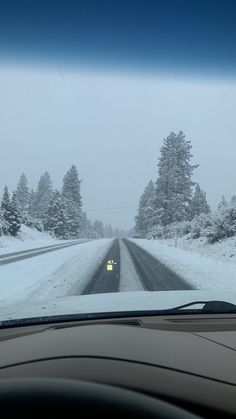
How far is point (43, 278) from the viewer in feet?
45.5

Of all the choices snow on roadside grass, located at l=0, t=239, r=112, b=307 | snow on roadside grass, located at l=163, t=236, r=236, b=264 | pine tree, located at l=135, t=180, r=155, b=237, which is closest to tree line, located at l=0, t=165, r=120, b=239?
snow on roadside grass, located at l=0, t=239, r=112, b=307

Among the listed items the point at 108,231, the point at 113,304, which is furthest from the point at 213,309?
the point at 108,231

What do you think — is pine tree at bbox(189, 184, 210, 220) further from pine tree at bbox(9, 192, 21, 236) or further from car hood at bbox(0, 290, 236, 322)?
car hood at bbox(0, 290, 236, 322)

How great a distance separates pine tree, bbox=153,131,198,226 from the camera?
5188 centimetres

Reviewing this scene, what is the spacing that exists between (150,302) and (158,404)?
3584 mm

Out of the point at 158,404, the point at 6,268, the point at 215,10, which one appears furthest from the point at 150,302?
the point at 6,268

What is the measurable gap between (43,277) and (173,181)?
42115mm

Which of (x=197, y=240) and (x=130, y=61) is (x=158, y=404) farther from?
(x=197, y=240)

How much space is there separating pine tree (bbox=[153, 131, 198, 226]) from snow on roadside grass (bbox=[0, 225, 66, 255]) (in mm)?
25461

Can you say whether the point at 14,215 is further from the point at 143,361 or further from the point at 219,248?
the point at 143,361

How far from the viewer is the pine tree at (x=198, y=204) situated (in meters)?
56.1

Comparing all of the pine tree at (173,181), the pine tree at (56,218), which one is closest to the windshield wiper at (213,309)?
the pine tree at (56,218)

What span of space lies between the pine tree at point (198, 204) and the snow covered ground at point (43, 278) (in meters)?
37.5

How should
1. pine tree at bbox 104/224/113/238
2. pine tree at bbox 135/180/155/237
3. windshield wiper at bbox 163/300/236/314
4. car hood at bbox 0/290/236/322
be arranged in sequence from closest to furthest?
windshield wiper at bbox 163/300/236/314 < car hood at bbox 0/290/236/322 < pine tree at bbox 135/180/155/237 < pine tree at bbox 104/224/113/238
